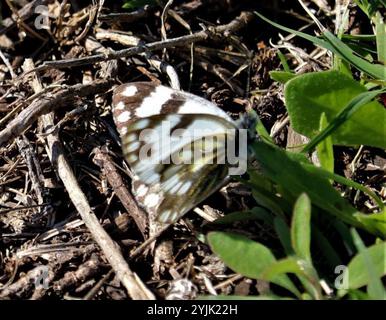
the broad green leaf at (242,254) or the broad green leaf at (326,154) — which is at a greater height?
the broad green leaf at (326,154)

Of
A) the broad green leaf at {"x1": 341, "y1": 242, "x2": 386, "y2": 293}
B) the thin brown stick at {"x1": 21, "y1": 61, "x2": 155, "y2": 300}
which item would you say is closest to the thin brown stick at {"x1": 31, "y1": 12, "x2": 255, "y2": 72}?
the thin brown stick at {"x1": 21, "y1": 61, "x2": 155, "y2": 300}

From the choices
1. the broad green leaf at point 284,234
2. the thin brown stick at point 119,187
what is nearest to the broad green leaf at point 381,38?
the broad green leaf at point 284,234

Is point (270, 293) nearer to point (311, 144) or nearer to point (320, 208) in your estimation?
point (320, 208)

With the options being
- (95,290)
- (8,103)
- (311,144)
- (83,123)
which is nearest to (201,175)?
(311,144)

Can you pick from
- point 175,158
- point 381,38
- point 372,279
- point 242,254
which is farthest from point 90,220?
point 381,38

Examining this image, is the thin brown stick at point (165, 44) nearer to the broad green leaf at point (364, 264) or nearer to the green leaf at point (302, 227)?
the green leaf at point (302, 227)

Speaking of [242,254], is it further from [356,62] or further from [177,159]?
[356,62]
